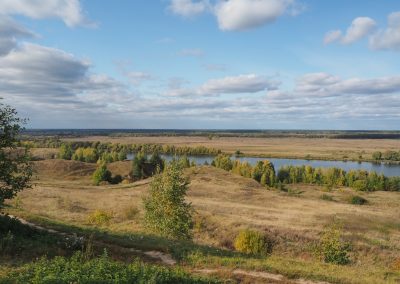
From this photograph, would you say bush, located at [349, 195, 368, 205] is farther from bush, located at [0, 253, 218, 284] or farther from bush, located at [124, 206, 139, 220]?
bush, located at [0, 253, 218, 284]

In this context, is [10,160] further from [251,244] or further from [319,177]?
[319,177]

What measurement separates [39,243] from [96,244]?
2.60m

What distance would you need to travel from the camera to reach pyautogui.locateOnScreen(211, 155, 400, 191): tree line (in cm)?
12719

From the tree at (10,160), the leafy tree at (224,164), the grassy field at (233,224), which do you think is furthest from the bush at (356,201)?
the tree at (10,160)

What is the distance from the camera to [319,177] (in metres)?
139

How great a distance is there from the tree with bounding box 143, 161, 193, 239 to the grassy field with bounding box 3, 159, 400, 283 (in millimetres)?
2355

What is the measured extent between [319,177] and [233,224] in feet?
303

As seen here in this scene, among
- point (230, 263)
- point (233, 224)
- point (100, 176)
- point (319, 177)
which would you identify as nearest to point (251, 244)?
point (233, 224)

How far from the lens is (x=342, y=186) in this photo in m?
134

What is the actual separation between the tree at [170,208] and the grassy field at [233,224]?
2.35m

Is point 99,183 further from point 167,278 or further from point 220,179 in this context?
point 167,278

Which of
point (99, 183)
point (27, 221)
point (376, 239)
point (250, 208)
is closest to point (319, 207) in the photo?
point (250, 208)

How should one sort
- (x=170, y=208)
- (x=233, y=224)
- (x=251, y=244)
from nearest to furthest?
(x=170, y=208), (x=251, y=244), (x=233, y=224)

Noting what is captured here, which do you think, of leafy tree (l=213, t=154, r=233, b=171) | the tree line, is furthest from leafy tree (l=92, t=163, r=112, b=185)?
leafy tree (l=213, t=154, r=233, b=171)
